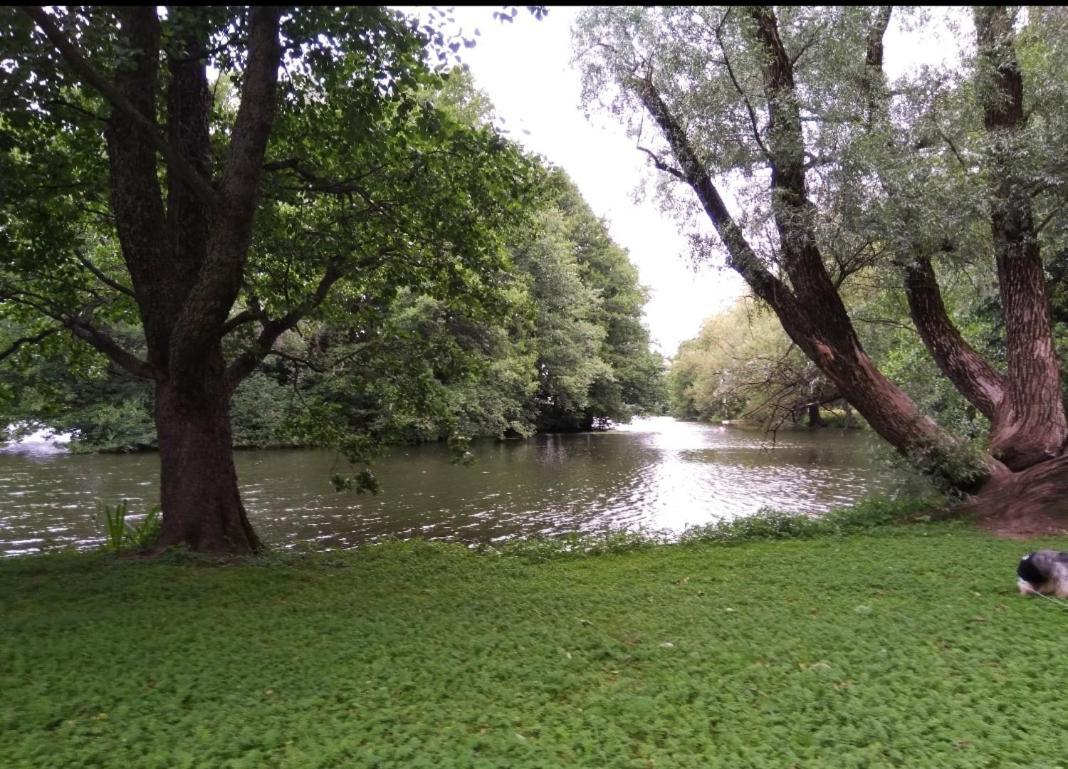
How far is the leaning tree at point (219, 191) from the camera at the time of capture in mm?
6027

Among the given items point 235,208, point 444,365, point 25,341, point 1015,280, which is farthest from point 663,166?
point 25,341

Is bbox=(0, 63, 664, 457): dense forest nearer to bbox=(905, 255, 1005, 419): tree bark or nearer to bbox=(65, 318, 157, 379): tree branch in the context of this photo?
bbox=(65, 318, 157, 379): tree branch

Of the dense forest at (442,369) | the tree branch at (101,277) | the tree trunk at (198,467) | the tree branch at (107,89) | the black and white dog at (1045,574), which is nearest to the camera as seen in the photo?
the tree branch at (107,89)

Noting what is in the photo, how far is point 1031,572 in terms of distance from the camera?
5.76m

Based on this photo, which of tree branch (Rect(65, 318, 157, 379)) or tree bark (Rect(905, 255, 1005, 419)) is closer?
tree branch (Rect(65, 318, 157, 379))

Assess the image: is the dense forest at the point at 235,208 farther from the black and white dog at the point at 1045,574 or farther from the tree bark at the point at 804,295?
the black and white dog at the point at 1045,574

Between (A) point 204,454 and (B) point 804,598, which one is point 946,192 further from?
(A) point 204,454

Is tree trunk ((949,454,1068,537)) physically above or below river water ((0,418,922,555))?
above

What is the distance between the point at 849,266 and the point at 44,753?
34.0ft

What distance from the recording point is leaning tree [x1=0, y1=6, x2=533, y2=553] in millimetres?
6027

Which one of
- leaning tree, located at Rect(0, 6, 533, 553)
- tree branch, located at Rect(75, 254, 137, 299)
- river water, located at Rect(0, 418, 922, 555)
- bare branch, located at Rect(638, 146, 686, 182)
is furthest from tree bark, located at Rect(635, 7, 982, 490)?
tree branch, located at Rect(75, 254, 137, 299)

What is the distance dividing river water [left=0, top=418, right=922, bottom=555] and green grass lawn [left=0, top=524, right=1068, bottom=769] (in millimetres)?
4872

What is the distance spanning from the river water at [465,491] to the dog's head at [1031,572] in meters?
5.00

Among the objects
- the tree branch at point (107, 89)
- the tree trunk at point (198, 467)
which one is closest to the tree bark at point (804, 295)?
the tree branch at point (107, 89)
